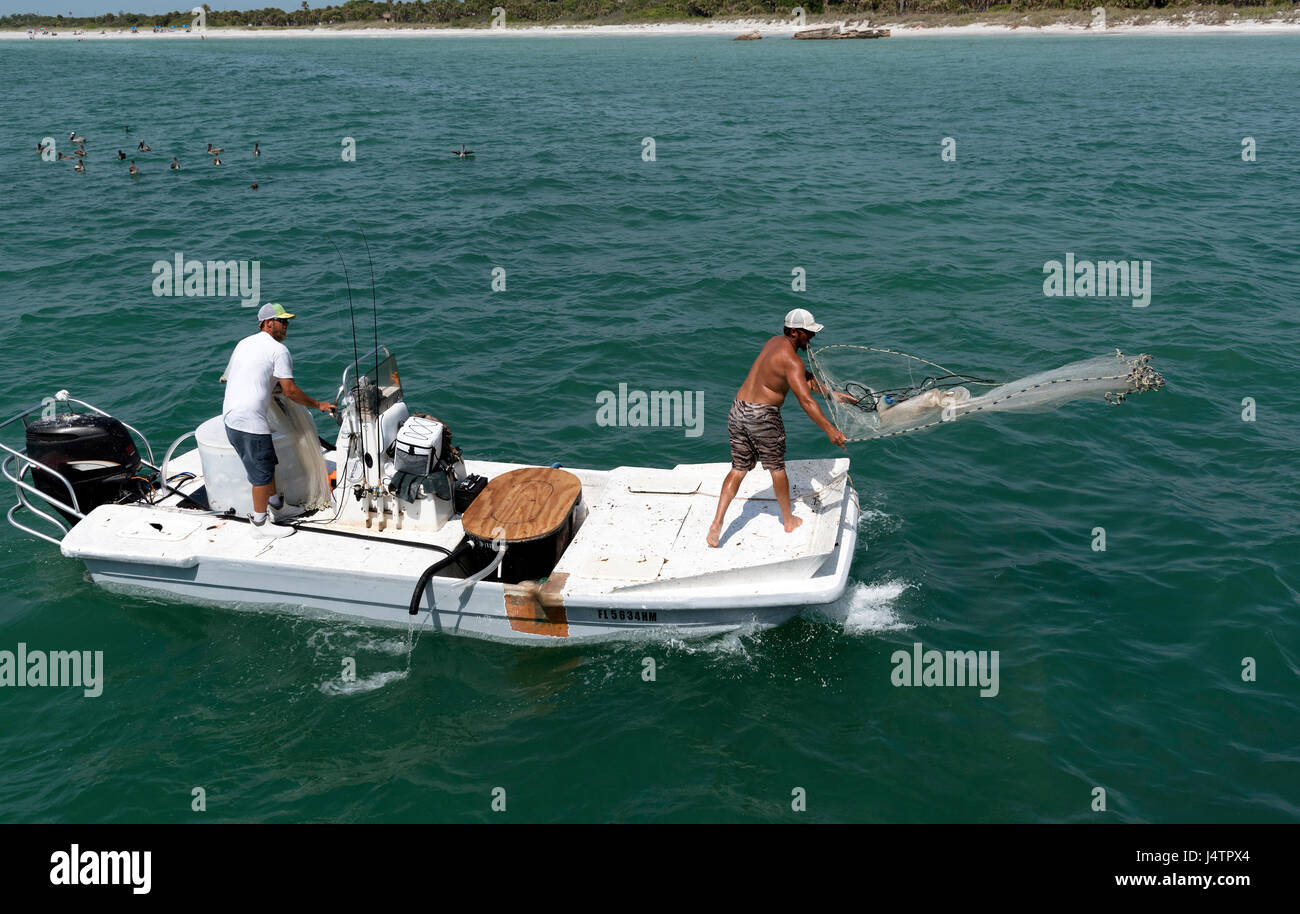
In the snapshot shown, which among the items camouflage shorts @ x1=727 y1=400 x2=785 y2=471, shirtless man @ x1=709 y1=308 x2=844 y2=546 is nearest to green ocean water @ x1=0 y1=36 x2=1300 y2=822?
shirtless man @ x1=709 y1=308 x2=844 y2=546

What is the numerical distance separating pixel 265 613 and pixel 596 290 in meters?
11.7

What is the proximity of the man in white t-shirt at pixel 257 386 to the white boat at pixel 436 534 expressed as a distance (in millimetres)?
379

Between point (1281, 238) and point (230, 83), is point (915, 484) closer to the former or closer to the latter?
point (1281, 238)

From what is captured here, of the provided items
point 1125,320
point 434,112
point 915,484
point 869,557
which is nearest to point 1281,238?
point 1125,320

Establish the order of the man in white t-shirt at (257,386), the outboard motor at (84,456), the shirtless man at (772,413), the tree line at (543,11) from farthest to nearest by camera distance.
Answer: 1. the tree line at (543,11)
2. the outboard motor at (84,456)
3. the man in white t-shirt at (257,386)
4. the shirtless man at (772,413)

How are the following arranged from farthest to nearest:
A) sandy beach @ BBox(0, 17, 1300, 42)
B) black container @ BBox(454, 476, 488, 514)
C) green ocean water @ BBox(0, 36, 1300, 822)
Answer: sandy beach @ BBox(0, 17, 1300, 42) < black container @ BBox(454, 476, 488, 514) < green ocean water @ BBox(0, 36, 1300, 822)

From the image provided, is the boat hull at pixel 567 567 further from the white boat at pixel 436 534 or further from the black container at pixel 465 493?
the black container at pixel 465 493

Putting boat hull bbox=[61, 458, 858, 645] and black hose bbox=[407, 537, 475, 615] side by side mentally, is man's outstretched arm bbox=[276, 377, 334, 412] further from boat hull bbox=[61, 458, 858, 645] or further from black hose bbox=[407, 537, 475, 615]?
black hose bbox=[407, 537, 475, 615]

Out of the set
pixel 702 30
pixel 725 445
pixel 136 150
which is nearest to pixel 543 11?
pixel 702 30

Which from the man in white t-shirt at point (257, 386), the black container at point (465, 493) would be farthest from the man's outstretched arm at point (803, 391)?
the man in white t-shirt at point (257, 386)

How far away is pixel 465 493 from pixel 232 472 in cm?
240

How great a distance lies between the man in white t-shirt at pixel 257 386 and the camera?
9.31m

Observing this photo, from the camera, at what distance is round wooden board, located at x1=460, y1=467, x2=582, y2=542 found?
9.11m

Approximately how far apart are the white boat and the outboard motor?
0.02 m
